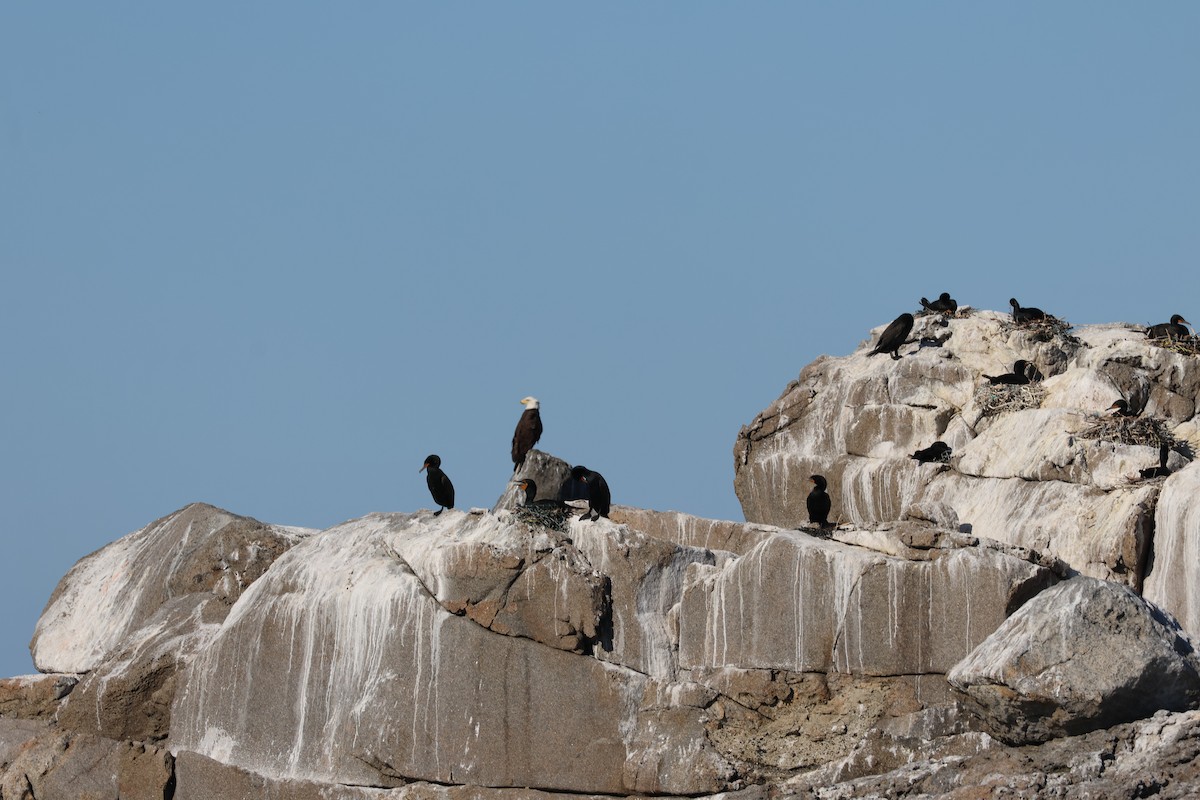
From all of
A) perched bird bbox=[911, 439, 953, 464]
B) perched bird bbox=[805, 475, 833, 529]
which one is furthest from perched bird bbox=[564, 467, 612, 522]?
perched bird bbox=[911, 439, 953, 464]

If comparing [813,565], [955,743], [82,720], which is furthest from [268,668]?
[955,743]

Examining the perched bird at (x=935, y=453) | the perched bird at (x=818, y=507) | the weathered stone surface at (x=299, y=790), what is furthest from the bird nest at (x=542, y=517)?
the perched bird at (x=935, y=453)

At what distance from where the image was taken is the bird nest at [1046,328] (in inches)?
1041

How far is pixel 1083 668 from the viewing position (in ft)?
51.5

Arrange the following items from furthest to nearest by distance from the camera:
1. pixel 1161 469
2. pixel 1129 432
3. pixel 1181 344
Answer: pixel 1181 344
pixel 1129 432
pixel 1161 469

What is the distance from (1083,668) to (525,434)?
309 inches

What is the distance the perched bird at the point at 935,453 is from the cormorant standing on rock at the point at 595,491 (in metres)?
6.09

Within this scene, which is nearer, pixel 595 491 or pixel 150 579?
pixel 595 491

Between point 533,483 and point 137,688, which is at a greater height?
point 533,483

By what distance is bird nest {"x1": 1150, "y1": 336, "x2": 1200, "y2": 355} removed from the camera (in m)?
25.0

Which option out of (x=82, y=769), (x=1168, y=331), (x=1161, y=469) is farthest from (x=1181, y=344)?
(x=82, y=769)

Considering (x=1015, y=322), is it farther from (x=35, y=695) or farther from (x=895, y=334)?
(x=35, y=695)

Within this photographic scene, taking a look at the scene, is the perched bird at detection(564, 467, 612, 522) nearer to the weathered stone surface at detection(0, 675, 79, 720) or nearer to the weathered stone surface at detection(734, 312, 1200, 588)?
the weathered stone surface at detection(734, 312, 1200, 588)

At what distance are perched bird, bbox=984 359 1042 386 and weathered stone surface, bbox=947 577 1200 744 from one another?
8978 mm
